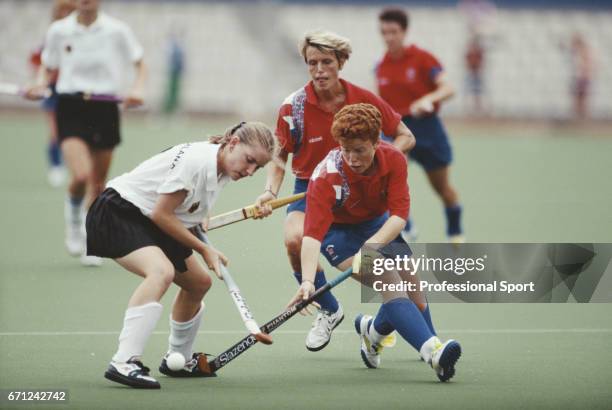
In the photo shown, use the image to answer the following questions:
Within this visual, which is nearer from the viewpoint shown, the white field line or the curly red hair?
the curly red hair

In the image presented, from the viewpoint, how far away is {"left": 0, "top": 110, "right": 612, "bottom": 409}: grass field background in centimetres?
521

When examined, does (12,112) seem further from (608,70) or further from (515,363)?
(515,363)

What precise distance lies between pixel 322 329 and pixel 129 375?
1371 mm

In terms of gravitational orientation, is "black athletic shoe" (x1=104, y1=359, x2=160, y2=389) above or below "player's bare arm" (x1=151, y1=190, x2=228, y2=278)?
below

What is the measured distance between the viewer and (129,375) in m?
5.20

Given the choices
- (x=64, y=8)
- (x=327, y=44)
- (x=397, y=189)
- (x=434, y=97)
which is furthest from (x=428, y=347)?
(x=64, y=8)

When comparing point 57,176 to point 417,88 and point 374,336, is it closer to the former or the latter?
point 417,88

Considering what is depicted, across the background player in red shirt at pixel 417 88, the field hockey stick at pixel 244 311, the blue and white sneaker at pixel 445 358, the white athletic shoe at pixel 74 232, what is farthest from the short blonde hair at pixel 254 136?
the white athletic shoe at pixel 74 232

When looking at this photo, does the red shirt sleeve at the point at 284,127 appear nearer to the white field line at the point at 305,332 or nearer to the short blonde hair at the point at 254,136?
the short blonde hair at the point at 254,136

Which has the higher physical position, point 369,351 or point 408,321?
point 408,321

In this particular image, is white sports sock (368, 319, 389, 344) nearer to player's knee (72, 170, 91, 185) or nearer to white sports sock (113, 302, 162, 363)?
white sports sock (113, 302, 162, 363)

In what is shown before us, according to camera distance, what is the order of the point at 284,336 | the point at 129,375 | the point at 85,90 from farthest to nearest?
the point at 85,90 < the point at 284,336 < the point at 129,375

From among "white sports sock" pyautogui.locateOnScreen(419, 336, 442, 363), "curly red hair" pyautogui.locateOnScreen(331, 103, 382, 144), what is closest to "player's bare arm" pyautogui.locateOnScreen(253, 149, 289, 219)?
"curly red hair" pyautogui.locateOnScreen(331, 103, 382, 144)

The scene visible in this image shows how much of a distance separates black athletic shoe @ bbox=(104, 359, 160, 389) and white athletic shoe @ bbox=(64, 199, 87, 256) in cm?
417
